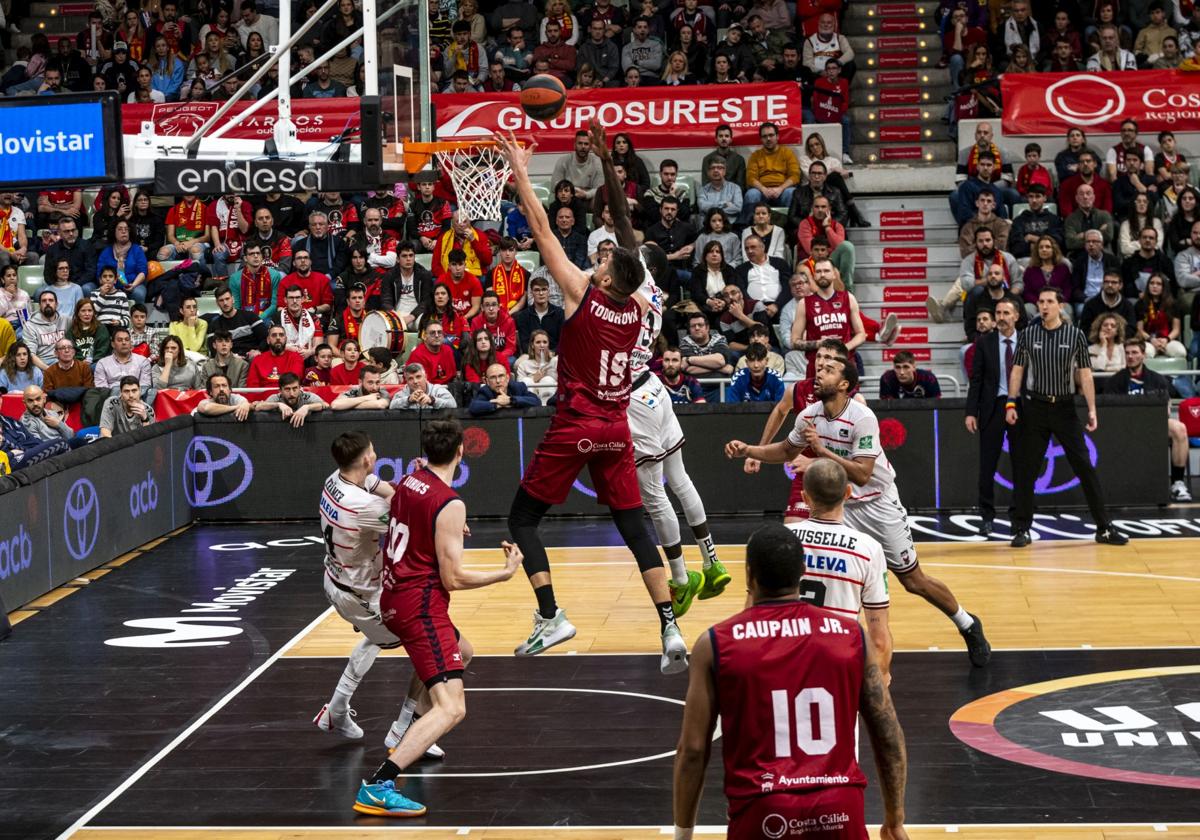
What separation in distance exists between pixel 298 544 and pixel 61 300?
5.69 meters

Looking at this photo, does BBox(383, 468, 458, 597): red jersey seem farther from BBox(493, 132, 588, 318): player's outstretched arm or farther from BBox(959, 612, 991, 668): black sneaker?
BBox(959, 612, 991, 668): black sneaker

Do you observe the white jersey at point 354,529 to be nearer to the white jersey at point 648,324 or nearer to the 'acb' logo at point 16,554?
the white jersey at point 648,324

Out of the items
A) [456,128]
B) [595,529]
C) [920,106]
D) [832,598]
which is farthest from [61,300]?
[832,598]

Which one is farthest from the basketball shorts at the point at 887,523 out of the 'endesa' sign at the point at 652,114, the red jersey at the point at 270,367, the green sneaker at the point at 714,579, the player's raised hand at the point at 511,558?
the 'endesa' sign at the point at 652,114

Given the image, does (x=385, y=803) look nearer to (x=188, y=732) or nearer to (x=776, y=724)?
(x=188, y=732)

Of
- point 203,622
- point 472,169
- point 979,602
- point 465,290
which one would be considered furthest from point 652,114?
point 203,622

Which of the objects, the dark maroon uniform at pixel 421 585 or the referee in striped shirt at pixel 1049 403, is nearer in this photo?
the dark maroon uniform at pixel 421 585

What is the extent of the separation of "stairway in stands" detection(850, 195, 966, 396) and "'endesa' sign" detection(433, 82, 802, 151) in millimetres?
1576

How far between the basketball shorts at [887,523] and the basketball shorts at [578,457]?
1.24 m

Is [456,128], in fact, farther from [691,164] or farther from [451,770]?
[451,770]

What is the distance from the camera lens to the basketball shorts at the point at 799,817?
4.78 metres

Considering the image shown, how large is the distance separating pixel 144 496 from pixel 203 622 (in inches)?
132

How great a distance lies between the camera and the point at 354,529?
28.4 feet

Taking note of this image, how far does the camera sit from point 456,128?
21.1m
